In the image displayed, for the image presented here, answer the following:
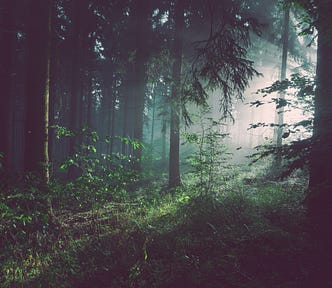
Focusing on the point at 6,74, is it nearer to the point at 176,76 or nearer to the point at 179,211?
the point at 176,76

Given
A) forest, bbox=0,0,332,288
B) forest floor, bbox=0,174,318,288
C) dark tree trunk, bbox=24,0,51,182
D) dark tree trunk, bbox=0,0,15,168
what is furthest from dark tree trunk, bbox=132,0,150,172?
forest floor, bbox=0,174,318,288

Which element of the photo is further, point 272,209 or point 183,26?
point 183,26

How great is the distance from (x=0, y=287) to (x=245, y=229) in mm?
4595

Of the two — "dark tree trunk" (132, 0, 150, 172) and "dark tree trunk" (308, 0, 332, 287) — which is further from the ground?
"dark tree trunk" (132, 0, 150, 172)

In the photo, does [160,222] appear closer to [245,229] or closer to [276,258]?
[245,229]

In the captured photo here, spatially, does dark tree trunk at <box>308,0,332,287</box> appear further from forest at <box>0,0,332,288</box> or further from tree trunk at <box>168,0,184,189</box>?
tree trunk at <box>168,0,184,189</box>

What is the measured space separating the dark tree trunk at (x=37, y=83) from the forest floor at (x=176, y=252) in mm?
1898

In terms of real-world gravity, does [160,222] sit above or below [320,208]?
below

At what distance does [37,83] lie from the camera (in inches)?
214

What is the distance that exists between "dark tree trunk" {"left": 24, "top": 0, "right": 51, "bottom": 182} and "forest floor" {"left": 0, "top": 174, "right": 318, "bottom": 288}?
6.23ft

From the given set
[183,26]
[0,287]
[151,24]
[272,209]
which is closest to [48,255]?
[0,287]

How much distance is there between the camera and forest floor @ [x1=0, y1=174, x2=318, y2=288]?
3393mm

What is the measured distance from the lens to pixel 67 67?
15836mm

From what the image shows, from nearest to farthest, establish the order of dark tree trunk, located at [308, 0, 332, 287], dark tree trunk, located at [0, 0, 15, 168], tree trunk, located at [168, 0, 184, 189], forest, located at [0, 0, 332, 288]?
dark tree trunk, located at [308, 0, 332, 287], forest, located at [0, 0, 332, 288], dark tree trunk, located at [0, 0, 15, 168], tree trunk, located at [168, 0, 184, 189]
